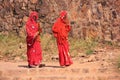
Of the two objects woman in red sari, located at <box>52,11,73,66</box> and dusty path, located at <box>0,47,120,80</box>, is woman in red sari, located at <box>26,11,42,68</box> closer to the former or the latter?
dusty path, located at <box>0,47,120,80</box>

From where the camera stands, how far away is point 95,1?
17.0 metres

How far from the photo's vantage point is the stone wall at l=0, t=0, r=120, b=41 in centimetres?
1652

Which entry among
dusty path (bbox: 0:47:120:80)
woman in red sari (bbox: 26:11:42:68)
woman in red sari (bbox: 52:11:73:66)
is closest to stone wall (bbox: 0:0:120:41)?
dusty path (bbox: 0:47:120:80)

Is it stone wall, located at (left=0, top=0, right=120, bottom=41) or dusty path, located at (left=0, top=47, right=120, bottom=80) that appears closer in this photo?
dusty path, located at (left=0, top=47, right=120, bottom=80)

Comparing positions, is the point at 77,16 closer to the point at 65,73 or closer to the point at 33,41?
the point at 33,41

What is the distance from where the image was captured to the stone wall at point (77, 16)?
1652 centimetres

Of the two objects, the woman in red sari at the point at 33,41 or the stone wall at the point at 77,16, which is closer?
the woman in red sari at the point at 33,41

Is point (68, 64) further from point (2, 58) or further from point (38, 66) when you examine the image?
point (2, 58)

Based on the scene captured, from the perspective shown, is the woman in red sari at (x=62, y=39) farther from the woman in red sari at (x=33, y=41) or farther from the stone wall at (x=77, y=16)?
the stone wall at (x=77, y=16)

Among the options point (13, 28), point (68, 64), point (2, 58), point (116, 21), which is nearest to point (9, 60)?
point (2, 58)

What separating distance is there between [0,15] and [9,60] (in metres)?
3.96

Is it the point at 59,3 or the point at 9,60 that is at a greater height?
the point at 59,3

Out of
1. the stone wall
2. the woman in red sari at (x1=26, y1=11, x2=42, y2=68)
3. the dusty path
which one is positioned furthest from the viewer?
the stone wall

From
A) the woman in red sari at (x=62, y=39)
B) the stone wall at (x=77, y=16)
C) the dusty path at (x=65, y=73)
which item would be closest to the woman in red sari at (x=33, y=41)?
the dusty path at (x=65, y=73)
